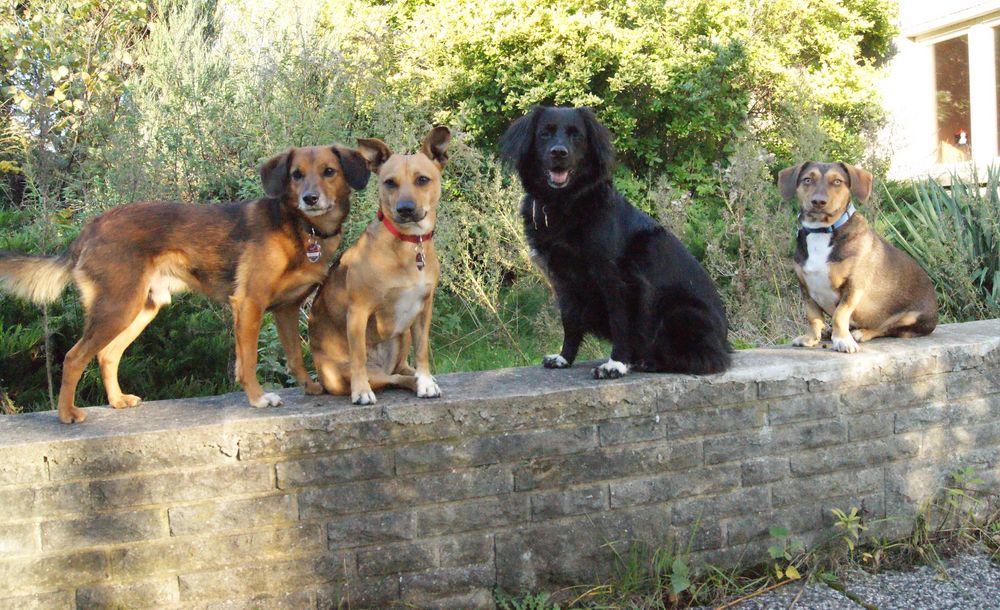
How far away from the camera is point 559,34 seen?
34.4ft

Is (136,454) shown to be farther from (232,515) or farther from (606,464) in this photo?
(606,464)

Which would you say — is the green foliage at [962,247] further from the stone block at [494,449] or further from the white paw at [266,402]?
the white paw at [266,402]

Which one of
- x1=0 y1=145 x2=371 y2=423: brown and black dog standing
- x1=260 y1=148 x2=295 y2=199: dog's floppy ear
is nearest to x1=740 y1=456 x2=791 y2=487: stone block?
x1=0 y1=145 x2=371 y2=423: brown and black dog standing

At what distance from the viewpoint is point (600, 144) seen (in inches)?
145

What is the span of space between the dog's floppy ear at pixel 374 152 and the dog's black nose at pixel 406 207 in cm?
34

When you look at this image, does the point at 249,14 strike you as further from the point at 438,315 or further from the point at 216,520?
the point at 216,520

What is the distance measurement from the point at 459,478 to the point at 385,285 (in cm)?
82

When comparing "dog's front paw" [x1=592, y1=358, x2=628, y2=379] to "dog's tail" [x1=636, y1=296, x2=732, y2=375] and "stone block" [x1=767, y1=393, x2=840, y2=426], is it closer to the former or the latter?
"dog's tail" [x1=636, y1=296, x2=732, y2=375]

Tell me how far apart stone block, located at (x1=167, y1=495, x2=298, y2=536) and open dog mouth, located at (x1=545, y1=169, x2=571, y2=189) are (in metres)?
1.75

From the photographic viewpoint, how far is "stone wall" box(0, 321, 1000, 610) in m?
2.80

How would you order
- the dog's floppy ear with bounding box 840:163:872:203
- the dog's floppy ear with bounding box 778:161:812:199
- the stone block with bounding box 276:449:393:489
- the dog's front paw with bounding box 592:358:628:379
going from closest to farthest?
the stone block with bounding box 276:449:393:489 → the dog's front paw with bounding box 592:358:628:379 → the dog's floppy ear with bounding box 840:163:872:203 → the dog's floppy ear with bounding box 778:161:812:199

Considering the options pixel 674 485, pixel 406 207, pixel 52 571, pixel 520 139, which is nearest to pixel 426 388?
pixel 406 207

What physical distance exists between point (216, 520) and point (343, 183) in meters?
1.43

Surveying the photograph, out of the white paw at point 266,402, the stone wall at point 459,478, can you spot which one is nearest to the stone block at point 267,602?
the stone wall at point 459,478
